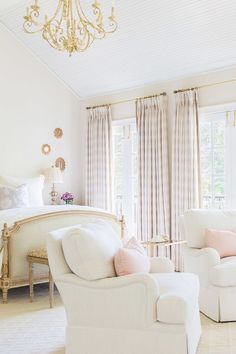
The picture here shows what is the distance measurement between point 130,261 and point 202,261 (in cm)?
124

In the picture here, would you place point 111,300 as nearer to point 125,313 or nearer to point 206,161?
point 125,313

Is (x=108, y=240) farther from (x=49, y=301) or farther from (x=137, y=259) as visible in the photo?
(x=49, y=301)

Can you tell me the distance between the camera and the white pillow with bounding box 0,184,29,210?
5758 mm

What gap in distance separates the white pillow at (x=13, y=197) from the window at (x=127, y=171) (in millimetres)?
1637

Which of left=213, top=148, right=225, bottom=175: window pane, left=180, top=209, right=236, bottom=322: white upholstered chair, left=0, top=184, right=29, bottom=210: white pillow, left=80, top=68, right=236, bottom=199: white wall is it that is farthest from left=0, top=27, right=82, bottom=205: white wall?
left=180, top=209, right=236, bottom=322: white upholstered chair

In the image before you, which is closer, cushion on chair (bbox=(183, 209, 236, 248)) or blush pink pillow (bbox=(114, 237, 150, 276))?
blush pink pillow (bbox=(114, 237, 150, 276))

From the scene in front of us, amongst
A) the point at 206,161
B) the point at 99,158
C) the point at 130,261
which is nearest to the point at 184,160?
the point at 206,161

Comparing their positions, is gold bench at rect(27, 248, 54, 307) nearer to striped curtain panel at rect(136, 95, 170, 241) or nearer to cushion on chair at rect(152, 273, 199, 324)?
cushion on chair at rect(152, 273, 199, 324)

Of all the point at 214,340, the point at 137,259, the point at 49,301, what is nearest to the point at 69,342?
the point at 137,259

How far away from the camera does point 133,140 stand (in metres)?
6.96

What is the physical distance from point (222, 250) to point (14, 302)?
7.32 ft

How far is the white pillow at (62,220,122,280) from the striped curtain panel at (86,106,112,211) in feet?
12.8

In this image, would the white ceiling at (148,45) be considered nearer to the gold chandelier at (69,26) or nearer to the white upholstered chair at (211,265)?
the gold chandelier at (69,26)

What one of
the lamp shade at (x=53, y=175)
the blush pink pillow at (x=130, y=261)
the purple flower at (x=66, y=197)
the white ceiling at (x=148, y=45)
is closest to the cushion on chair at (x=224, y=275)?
the blush pink pillow at (x=130, y=261)
